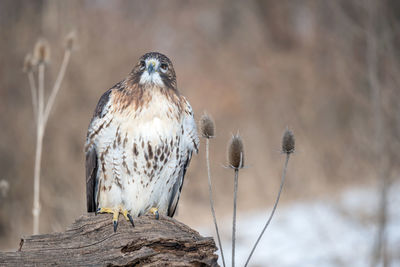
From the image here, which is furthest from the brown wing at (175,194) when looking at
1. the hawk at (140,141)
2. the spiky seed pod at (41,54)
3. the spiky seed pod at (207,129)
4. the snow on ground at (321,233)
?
the snow on ground at (321,233)

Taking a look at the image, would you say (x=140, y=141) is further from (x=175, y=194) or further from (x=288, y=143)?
(x=288, y=143)

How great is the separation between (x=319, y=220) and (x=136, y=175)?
563 cm

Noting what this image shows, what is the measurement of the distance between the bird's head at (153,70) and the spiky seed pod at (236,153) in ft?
3.55

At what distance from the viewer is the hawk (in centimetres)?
322

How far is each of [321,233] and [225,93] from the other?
533 cm

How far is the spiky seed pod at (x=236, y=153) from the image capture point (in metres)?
2.51

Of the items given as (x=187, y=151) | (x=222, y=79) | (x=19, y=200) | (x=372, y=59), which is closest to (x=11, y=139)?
(x=19, y=200)

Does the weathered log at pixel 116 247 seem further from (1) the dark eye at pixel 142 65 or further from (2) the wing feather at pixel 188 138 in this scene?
(1) the dark eye at pixel 142 65

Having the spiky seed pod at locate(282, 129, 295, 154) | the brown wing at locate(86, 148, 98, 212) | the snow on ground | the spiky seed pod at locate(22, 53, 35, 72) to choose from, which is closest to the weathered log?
the brown wing at locate(86, 148, 98, 212)

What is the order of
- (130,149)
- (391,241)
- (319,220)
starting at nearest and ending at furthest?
(130,149)
(391,241)
(319,220)

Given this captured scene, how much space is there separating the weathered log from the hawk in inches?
8.1

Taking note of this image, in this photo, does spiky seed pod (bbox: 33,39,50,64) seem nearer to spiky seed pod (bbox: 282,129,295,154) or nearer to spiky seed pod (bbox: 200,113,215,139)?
spiky seed pod (bbox: 200,113,215,139)

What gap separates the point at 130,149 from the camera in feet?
10.5

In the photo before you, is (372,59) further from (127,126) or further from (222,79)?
(222,79)
